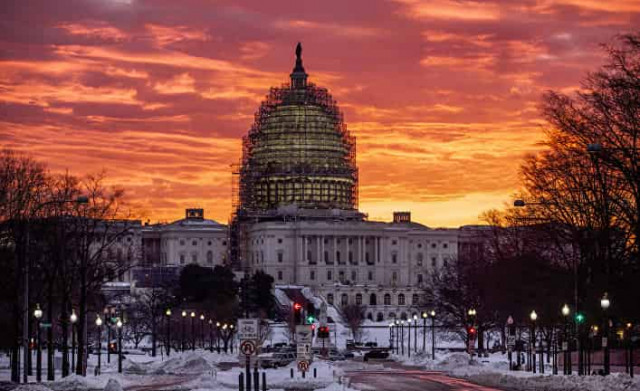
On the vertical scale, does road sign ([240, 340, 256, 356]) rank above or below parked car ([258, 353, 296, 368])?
above

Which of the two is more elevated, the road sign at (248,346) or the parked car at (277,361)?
the road sign at (248,346)

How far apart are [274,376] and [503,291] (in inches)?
1489

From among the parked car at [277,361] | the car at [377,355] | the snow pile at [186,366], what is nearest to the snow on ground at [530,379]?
the parked car at [277,361]

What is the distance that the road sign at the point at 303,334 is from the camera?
60562 mm

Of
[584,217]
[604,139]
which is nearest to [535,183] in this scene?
[584,217]

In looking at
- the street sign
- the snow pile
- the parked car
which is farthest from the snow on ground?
the snow pile

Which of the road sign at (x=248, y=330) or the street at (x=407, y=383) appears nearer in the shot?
the road sign at (x=248, y=330)

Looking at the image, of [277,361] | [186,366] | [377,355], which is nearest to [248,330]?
[186,366]

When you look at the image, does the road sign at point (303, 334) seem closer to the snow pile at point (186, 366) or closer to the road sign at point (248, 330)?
the road sign at point (248, 330)

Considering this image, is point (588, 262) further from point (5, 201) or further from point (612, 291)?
point (5, 201)

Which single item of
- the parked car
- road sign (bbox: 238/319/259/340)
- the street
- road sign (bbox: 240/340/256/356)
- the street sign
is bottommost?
the street

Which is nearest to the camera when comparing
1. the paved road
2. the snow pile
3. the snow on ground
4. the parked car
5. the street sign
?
the snow on ground

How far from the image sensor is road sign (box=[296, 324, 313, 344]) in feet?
199

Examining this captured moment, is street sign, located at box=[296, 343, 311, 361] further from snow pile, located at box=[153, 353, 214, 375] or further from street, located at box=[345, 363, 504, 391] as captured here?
snow pile, located at box=[153, 353, 214, 375]
